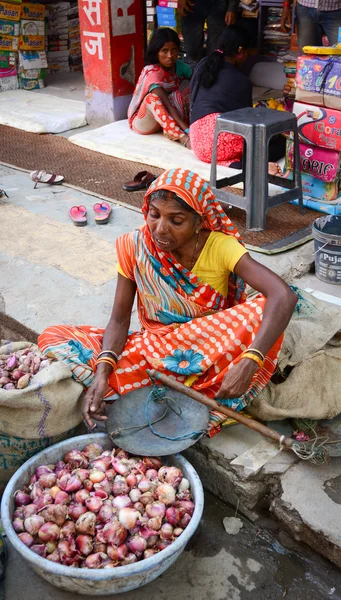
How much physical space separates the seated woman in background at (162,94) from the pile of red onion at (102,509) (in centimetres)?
Answer: 415

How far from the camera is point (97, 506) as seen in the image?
2113 mm

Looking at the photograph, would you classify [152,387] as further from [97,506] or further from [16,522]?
[16,522]

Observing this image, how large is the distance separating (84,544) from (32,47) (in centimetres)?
768

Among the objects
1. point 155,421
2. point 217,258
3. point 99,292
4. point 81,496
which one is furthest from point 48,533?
point 99,292

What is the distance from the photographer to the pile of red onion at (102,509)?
79.1 inches

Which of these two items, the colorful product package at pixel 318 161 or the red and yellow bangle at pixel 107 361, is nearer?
the red and yellow bangle at pixel 107 361

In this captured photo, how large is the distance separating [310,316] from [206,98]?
2.91 m

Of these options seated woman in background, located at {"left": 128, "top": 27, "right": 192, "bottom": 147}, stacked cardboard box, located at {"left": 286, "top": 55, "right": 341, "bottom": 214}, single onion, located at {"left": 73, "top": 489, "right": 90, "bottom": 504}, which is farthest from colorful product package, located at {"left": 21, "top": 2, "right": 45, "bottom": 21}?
single onion, located at {"left": 73, "top": 489, "right": 90, "bottom": 504}

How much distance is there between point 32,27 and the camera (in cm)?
825

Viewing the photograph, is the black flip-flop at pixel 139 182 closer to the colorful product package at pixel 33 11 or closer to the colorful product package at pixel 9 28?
the colorful product package at pixel 9 28

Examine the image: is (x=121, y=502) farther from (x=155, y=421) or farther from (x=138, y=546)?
(x=155, y=421)

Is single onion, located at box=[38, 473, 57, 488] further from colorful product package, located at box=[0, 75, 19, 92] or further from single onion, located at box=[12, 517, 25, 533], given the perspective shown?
colorful product package, located at box=[0, 75, 19, 92]

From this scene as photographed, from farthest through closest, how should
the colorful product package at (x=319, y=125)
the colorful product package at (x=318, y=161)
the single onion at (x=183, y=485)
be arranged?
1. the colorful product package at (x=318, y=161)
2. the colorful product package at (x=319, y=125)
3. the single onion at (x=183, y=485)

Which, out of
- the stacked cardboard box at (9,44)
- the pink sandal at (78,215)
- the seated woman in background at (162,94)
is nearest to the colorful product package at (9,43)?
the stacked cardboard box at (9,44)
